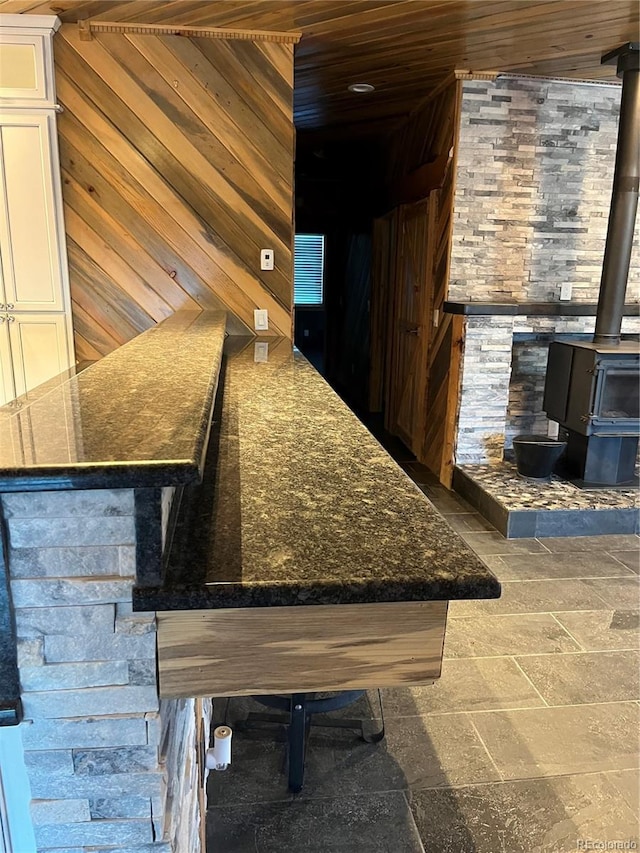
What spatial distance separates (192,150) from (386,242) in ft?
10.9

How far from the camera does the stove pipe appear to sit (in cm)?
338

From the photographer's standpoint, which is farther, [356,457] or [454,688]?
[454,688]

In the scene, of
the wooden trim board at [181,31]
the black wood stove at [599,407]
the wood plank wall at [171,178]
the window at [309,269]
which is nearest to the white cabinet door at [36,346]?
the wood plank wall at [171,178]

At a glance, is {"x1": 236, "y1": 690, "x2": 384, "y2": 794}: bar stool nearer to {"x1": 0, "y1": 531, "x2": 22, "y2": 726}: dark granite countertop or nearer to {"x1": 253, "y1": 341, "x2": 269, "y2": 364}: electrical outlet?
{"x1": 0, "y1": 531, "x2": 22, "y2": 726}: dark granite countertop

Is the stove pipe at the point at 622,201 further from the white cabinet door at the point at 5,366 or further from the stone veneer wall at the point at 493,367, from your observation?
the white cabinet door at the point at 5,366

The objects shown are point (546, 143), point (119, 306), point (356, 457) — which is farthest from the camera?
point (546, 143)

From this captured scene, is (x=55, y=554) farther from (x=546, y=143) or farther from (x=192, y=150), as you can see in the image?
(x=546, y=143)

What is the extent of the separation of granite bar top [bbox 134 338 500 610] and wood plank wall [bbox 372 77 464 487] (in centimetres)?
307

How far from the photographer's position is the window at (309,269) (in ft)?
24.6

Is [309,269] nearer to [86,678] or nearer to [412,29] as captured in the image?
[412,29]

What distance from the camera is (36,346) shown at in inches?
135

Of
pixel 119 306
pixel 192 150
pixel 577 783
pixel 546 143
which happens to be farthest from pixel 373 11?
pixel 577 783

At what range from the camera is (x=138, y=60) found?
3141 millimetres

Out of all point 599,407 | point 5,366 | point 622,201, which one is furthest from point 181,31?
point 599,407
